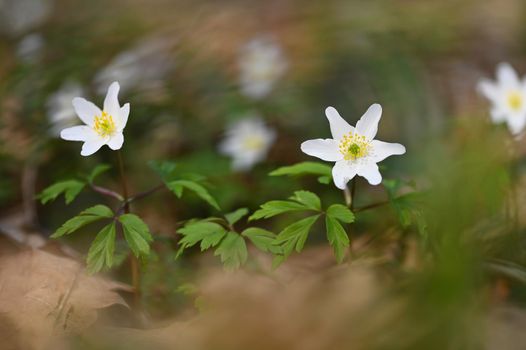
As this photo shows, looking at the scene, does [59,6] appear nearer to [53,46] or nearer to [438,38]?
[53,46]

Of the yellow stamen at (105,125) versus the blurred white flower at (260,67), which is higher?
the blurred white flower at (260,67)

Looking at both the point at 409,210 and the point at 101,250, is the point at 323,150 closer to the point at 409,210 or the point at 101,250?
the point at 409,210

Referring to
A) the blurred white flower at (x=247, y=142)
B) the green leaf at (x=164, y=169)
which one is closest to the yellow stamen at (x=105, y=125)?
the green leaf at (x=164, y=169)

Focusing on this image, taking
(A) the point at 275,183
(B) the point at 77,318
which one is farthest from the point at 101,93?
(B) the point at 77,318

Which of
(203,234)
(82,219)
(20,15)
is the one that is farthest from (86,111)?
(20,15)

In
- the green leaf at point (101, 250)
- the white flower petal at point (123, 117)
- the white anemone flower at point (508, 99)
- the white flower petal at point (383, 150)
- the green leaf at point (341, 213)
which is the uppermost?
the white anemone flower at point (508, 99)

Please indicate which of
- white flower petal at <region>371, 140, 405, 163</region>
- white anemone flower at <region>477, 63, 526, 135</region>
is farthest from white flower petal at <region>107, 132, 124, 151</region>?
white anemone flower at <region>477, 63, 526, 135</region>

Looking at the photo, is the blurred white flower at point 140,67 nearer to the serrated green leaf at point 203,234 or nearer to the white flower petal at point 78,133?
the white flower petal at point 78,133
